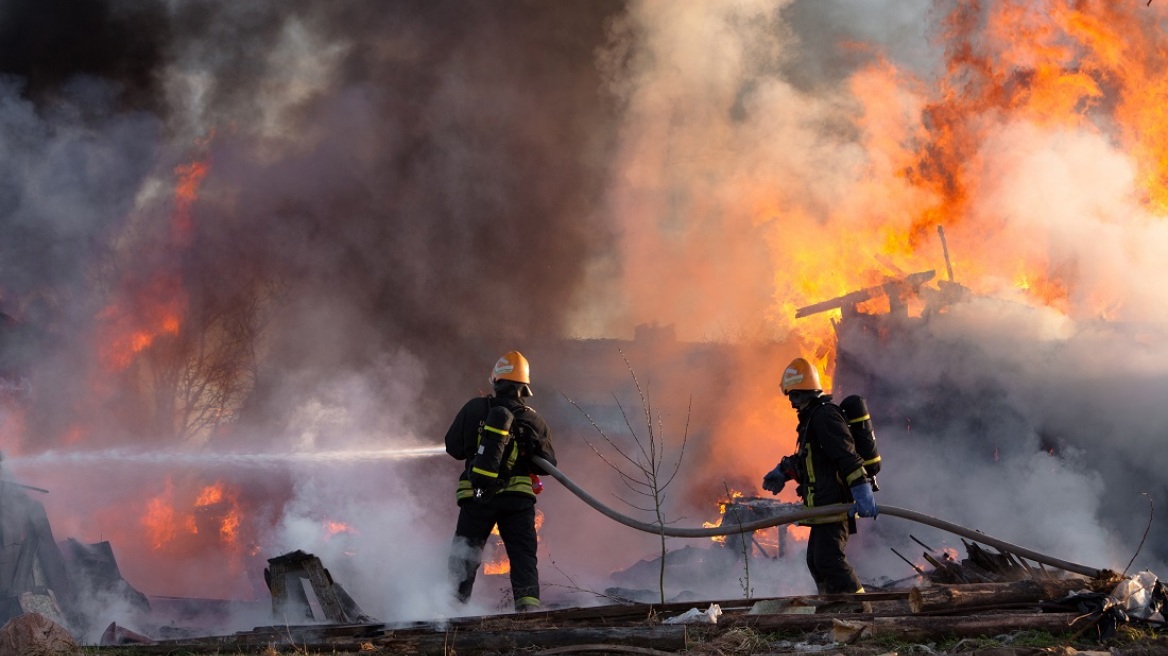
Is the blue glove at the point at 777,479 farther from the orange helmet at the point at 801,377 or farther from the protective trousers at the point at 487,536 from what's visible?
the protective trousers at the point at 487,536

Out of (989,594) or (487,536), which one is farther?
(487,536)

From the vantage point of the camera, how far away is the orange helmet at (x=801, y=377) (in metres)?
6.07

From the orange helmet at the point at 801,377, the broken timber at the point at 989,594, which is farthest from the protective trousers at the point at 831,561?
the broken timber at the point at 989,594

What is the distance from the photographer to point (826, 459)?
5.84 metres

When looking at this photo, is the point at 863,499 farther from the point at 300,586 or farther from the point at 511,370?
the point at 300,586

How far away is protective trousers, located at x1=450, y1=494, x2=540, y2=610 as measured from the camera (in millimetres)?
6316

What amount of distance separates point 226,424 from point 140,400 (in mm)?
1503

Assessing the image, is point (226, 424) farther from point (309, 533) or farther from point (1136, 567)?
point (1136, 567)

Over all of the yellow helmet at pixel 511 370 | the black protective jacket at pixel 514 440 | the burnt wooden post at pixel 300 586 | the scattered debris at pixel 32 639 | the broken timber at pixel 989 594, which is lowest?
the broken timber at pixel 989 594

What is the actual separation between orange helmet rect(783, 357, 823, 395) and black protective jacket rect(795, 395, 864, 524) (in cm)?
13

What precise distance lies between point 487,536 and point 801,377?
2411mm

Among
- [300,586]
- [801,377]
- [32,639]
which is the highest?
[801,377]

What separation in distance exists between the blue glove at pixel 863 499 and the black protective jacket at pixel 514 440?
207cm

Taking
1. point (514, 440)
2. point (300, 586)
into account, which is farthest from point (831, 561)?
point (300, 586)
